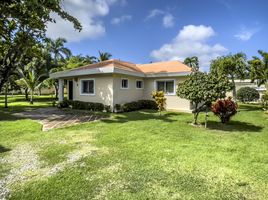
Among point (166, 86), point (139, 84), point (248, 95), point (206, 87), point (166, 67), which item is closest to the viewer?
point (206, 87)

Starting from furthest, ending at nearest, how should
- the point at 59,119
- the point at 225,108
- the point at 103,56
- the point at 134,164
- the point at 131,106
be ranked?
1. the point at 103,56
2. the point at 131,106
3. the point at 59,119
4. the point at 225,108
5. the point at 134,164

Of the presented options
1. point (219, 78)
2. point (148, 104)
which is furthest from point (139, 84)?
point (219, 78)

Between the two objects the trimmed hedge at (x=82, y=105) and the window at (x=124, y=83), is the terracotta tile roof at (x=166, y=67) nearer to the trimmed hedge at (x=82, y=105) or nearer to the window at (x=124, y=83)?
the window at (x=124, y=83)

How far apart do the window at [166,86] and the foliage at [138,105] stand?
1.46 metres

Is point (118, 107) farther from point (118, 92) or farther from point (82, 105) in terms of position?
point (82, 105)

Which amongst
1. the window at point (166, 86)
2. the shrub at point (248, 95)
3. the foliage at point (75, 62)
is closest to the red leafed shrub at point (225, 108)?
the window at point (166, 86)

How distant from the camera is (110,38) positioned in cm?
2436

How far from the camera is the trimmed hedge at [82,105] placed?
51.6 feet

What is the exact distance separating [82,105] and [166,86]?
283 inches

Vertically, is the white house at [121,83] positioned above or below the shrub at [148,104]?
above

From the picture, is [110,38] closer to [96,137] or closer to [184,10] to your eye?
[184,10]

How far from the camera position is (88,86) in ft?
56.4

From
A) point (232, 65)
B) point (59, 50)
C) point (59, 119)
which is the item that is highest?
point (59, 50)

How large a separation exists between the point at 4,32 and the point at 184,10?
13.2 m
